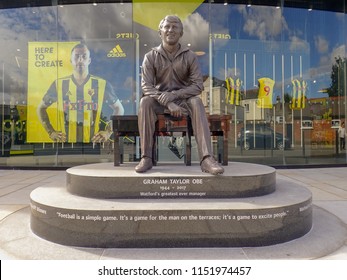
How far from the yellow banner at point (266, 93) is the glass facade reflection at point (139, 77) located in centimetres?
4

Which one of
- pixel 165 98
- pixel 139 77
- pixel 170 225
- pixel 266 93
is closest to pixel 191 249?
pixel 170 225

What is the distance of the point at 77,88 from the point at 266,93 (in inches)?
264

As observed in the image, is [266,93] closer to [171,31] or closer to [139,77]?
[139,77]

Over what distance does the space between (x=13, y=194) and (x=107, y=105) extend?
512cm

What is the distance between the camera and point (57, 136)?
10.4 m

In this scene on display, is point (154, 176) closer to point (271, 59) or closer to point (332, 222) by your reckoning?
point (332, 222)

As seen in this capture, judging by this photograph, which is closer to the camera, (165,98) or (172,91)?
(165,98)

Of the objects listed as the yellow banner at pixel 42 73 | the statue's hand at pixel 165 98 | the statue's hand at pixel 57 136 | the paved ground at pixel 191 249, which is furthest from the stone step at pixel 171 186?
the yellow banner at pixel 42 73

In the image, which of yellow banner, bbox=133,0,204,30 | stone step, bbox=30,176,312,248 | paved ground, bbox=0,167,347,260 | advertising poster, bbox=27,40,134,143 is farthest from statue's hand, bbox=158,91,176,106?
yellow banner, bbox=133,0,204,30

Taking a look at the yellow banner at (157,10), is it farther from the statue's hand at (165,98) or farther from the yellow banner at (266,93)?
the statue's hand at (165,98)

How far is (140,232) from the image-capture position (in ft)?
10.1

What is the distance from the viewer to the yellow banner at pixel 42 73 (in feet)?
33.9

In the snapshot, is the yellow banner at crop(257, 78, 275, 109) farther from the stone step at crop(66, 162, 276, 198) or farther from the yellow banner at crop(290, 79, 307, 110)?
the stone step at crop(66, 162, 276, 198)
